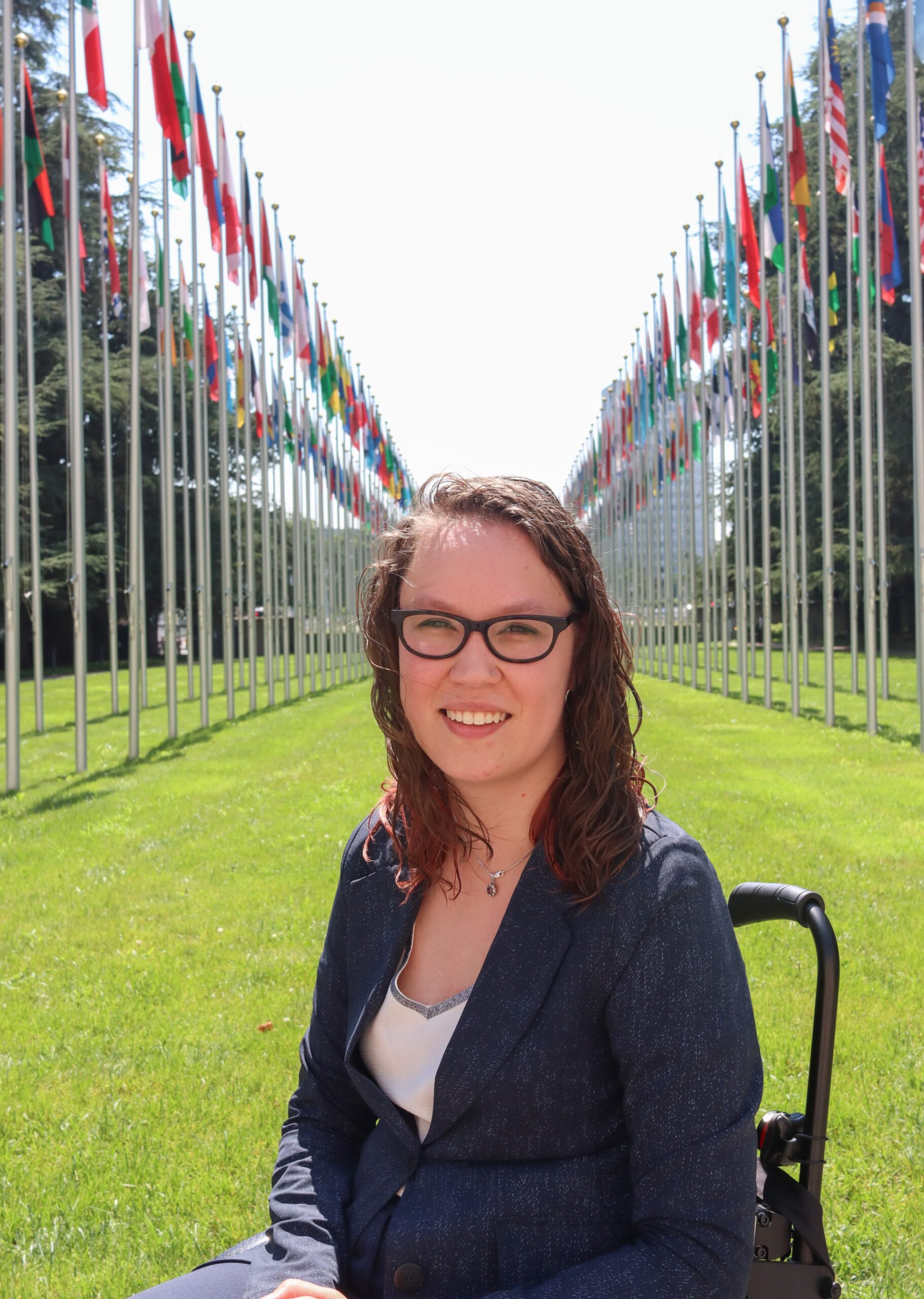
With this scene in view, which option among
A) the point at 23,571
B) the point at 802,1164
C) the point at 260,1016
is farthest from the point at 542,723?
the point at 23,571

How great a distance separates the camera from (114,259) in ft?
61.9

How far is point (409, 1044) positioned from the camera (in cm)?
186

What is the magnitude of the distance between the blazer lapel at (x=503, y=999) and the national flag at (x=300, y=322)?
893 inches

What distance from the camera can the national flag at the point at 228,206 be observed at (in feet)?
55.3

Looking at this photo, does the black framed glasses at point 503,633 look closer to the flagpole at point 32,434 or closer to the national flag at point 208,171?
the flagpole at point 32,434

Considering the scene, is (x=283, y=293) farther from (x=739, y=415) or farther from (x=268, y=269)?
(x=739, y=415)

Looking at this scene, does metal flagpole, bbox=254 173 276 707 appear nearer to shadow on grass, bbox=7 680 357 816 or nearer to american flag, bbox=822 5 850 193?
shadow on grass, bbox=7 680 357 816

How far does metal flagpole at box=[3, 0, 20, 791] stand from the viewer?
10.3 m

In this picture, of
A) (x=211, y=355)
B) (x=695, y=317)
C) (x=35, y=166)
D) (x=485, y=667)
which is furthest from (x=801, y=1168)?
(x=695, y=317)

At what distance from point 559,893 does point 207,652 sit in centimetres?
1835

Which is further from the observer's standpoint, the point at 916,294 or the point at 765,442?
the point at 765,442

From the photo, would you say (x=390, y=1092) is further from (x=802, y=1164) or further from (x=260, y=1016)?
(x=260, y=1016)

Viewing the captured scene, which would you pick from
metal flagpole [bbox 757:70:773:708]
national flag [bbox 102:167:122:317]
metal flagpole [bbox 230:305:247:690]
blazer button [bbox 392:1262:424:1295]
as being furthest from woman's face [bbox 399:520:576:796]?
metal flagpole [bbox 230:305:247:690]

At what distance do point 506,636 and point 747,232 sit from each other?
18.3m
